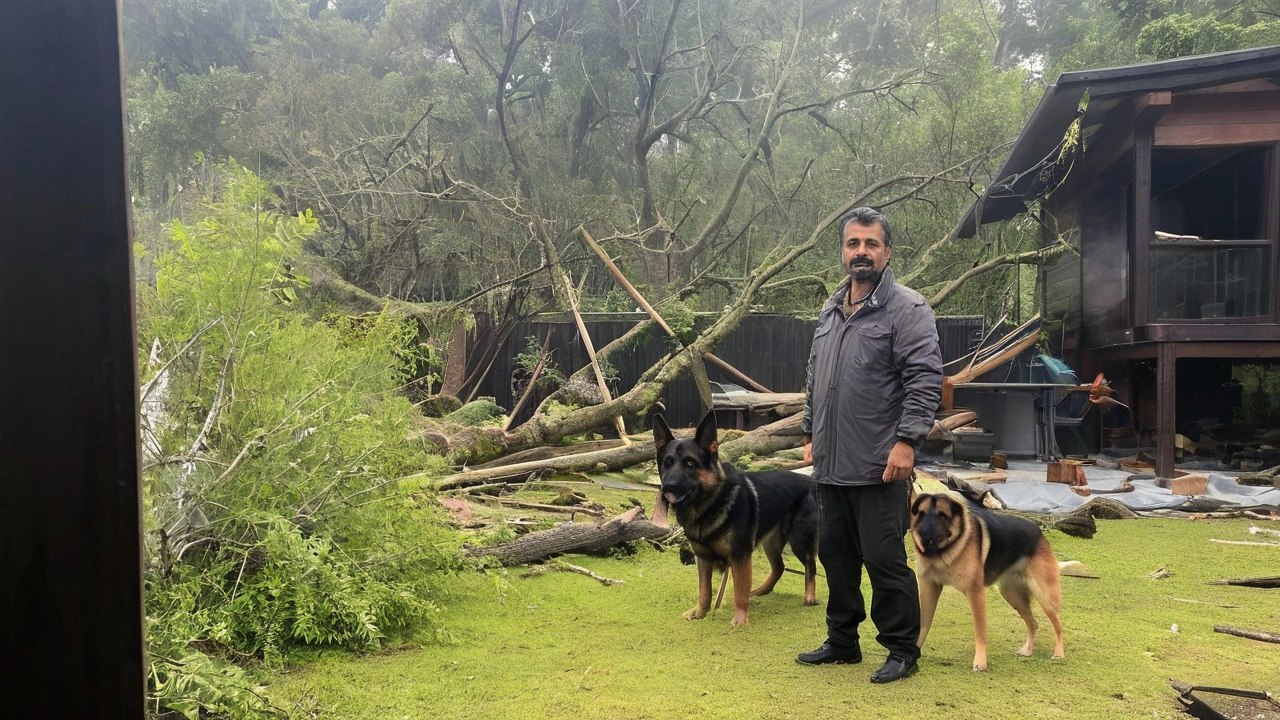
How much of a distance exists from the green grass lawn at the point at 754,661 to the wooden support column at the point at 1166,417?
3815mm

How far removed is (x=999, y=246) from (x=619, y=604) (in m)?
16.7

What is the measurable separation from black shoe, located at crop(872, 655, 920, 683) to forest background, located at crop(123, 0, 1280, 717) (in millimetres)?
2282

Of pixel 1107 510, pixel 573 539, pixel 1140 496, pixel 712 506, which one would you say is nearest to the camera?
pixel 712 506

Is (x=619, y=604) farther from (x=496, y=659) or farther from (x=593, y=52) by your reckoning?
(x=593, y=52)

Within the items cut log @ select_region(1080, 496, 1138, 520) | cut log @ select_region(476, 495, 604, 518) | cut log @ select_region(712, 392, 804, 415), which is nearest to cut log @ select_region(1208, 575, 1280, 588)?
cut log @ select_region(1080, 496, 1138, 520)

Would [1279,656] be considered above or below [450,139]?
below

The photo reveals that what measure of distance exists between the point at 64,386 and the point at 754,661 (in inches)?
137

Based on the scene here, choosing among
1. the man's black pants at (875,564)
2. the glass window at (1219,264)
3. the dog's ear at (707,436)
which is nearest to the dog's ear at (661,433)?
the dog's ear at (707,436)

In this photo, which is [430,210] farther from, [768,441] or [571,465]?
[768,441]

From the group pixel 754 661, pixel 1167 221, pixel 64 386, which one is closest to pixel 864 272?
pixel 754 661

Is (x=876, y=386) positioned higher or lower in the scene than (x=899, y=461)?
higher

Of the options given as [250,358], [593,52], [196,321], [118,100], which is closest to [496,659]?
[250,358]

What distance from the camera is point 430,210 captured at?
17531 millimetres

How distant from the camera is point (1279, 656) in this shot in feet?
12.2
